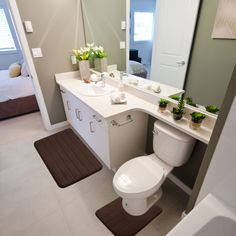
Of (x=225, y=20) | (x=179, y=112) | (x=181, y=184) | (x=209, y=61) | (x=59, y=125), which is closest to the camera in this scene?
(x=225, y=20)

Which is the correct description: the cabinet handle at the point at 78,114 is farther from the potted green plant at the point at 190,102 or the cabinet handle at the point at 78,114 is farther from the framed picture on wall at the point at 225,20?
the framed picture on wall at the point at 225,20

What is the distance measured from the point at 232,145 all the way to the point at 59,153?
1952 mm

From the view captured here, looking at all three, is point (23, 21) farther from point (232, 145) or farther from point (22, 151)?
point (232, 145)

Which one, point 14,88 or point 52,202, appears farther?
point 14,88

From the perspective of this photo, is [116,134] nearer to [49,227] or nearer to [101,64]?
[49,227]

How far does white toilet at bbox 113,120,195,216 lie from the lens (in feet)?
3.93

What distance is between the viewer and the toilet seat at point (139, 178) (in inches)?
46.5

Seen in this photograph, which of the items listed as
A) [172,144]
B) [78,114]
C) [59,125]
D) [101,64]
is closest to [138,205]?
[172,144]

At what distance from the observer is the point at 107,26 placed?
6.98ft

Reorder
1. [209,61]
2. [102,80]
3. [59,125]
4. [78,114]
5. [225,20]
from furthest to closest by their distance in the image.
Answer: [59,125]
[102,80]
[78,114]
[209,61]
[225,20]

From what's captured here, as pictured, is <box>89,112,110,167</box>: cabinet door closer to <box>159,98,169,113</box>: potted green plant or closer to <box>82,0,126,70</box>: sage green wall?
<box>159,98,169,113</box>: potted green plant

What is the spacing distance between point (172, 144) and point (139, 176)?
358mm

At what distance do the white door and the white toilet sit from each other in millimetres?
431

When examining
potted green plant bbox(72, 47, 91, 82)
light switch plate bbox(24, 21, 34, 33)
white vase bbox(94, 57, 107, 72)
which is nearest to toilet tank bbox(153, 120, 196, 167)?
white vase bbox(94, 57, 107, 72)
